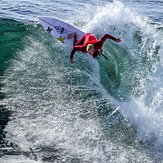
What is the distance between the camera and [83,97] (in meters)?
5.50

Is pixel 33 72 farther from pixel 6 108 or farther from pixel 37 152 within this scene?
pixel 37 152

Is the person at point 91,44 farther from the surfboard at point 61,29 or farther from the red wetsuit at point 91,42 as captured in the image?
the surfboard at point 61,29

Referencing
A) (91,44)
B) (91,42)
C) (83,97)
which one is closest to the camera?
(91,44)

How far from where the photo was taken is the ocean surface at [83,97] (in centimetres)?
393

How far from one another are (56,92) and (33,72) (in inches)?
52.1

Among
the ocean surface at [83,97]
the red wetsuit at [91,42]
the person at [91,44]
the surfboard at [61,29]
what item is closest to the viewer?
the ocean surface at [83,97]

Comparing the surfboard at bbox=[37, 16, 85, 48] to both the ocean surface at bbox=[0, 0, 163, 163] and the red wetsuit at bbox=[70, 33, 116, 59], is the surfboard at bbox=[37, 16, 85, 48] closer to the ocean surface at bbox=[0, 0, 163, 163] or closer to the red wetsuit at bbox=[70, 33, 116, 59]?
the ocean surface at bbox=[0, 0, 163, 163]

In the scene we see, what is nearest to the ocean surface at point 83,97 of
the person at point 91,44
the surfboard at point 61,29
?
the surfboard at point 61,29

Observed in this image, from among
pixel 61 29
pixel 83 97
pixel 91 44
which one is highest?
pixel 61 29

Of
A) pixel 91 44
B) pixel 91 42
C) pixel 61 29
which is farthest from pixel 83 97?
pixel 61 29

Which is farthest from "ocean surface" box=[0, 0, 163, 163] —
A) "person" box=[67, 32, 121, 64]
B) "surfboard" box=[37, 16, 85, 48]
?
"person" box=[67, 32, 121, 64]

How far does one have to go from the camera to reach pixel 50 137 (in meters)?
4.09

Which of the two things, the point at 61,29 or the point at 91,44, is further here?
the point at 61,29

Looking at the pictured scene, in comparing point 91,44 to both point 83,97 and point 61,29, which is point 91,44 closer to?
point 83,97
